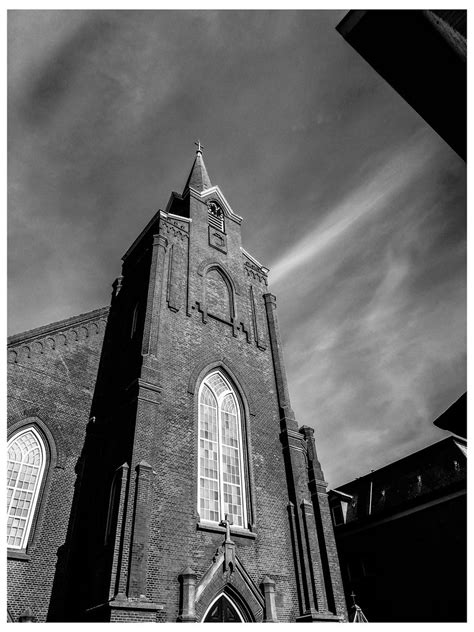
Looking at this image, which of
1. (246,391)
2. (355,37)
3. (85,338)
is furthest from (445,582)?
(355,37)

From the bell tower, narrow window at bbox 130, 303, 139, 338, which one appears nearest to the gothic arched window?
the bell tower

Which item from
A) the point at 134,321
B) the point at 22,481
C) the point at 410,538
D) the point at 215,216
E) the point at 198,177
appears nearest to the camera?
the point at 22,481

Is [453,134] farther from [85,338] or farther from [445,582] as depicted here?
[445,582]

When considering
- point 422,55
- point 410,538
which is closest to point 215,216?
point 422,55

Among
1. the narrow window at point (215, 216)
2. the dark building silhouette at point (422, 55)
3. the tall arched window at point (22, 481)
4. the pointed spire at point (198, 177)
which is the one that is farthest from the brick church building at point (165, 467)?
the dark building silhouette at point (422, 55)

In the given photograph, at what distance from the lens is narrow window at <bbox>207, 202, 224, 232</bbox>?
23859 mm

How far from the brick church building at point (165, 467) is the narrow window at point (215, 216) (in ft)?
9.79

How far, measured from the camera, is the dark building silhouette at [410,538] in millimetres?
21438

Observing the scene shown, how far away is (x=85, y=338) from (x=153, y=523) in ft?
30.4

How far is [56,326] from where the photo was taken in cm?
1825

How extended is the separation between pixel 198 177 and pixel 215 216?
5.79m

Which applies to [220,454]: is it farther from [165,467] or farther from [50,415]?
[50,415]

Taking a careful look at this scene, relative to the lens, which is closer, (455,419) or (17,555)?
(455,419)

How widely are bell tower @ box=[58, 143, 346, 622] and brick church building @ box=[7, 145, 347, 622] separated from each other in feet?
0.17
